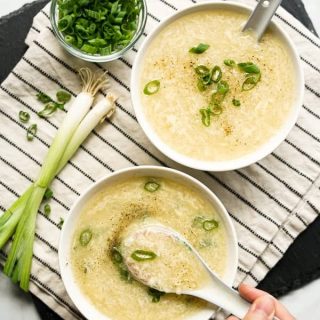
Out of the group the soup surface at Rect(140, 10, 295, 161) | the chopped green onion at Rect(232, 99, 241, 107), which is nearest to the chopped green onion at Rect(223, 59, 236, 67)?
the soup surface at Rect(140, 10, 295, 161)

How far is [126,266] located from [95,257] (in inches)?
5.2

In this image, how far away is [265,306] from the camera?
261 centimetres

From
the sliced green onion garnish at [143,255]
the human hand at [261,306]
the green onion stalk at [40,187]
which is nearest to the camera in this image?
the human hand at [261,306]

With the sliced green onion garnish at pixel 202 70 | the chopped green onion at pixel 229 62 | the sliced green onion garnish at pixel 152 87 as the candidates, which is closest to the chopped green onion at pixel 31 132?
the sliced green onion garnish at pixel 152 87

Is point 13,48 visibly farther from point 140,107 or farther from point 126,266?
point 126,266

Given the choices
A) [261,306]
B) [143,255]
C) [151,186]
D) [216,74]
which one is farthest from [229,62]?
[261,306]

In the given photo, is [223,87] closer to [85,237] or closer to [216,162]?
[216,162]

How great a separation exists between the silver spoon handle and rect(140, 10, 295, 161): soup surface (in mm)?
46

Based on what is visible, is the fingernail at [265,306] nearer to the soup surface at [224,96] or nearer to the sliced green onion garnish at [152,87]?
the soup surface at [224,96]

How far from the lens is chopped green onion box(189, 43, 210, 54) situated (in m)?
2.73

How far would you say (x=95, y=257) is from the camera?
2740mm

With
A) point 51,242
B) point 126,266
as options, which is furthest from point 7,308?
point 126,266

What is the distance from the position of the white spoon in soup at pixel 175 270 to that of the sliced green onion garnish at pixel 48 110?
0.66 metres

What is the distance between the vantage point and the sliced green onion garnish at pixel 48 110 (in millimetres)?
2914
